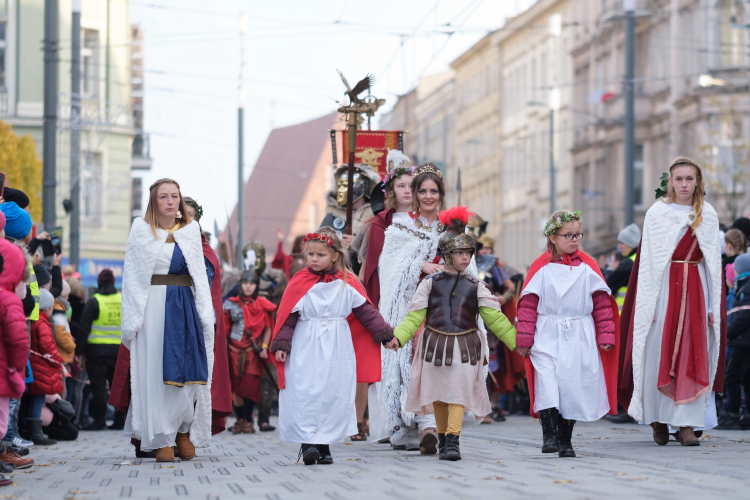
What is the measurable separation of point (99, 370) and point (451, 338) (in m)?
8.41

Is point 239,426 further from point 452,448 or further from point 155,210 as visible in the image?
point 452,448

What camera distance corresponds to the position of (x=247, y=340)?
16203 millimetres

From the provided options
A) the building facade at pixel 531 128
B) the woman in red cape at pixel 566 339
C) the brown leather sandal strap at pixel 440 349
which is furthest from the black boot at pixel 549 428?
the building facade at pixel 531 128

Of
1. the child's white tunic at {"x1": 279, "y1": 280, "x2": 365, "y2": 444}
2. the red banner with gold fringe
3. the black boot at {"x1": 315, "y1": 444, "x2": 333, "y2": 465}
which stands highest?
the red banner with gold fringe

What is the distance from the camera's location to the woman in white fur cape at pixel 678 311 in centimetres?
1105

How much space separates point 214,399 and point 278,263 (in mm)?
9598

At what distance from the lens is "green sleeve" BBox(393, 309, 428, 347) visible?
10094 millimetres

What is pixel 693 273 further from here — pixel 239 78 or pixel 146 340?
pixel 239 78

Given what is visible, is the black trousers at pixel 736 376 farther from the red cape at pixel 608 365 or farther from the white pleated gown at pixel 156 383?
the white pleated gown at pixel 156 383

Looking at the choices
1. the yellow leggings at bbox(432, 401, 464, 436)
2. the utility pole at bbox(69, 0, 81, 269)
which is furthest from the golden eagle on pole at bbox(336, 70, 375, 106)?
the utility pole at bbox(69, 0, 81, 269)

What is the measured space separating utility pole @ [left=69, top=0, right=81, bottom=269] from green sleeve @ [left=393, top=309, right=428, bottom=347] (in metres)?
14.1

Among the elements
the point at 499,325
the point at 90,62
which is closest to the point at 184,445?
the point at 499,325

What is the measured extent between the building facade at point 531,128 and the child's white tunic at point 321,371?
5099cm

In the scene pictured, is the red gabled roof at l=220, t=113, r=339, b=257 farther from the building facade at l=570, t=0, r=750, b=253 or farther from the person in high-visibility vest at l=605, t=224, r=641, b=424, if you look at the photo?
the person in high-visibility vest at l=605, t=224, r=641, b=424
